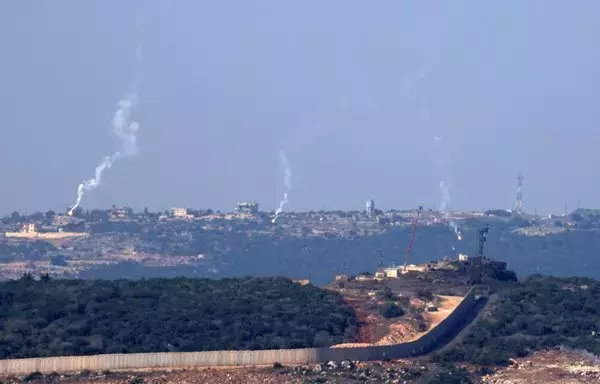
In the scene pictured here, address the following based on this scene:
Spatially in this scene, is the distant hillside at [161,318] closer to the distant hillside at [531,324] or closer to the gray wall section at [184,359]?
the gray wall section at [184,359]

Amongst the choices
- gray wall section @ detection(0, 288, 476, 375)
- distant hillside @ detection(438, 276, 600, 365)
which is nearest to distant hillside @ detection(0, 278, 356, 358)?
gray wall section @ detection(0, 288, 476, 375)

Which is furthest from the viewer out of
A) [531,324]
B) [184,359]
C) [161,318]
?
[531,324]

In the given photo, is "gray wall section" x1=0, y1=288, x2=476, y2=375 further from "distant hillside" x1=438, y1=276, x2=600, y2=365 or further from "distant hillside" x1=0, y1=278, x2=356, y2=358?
"distant hillside" x1=438, y1=276, x2=600, y2=365

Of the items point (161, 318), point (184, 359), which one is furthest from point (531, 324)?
point (184, 359)

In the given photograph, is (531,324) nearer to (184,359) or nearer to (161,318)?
(161,318)

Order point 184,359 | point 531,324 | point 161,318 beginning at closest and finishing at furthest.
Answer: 1. point 184,359
2. point 161,318
3. point 531,324

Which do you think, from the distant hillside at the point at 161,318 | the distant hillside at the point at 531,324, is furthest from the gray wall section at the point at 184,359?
the distant hillside at the point at 531,324
